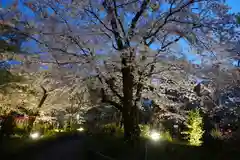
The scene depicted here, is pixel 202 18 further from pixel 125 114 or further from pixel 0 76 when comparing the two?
pixel 0 76

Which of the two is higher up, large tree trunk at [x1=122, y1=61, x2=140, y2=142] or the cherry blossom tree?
the cherry blossom tree

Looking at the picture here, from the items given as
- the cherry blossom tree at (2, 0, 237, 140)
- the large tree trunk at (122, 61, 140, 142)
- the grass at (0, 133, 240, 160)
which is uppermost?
the cherry blossom tree at (2, 0, 237, 140)

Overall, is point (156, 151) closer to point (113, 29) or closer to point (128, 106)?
point (128, 106)

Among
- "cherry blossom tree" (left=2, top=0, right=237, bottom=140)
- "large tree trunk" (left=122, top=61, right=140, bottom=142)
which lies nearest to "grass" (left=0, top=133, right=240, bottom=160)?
"large tree trunk" (left=122, top=61, right=140, bottom=142)

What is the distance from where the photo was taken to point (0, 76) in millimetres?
10500

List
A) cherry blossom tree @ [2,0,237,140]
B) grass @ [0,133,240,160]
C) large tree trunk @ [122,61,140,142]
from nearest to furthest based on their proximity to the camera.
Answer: cherry blossom tree @ [2,0,237,140] < grass @ [0,133,240,160] < large tree trunk @ [122,61,140,142]

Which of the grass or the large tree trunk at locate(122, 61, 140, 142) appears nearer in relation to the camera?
the grass

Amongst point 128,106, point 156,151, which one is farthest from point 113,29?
point 156,151

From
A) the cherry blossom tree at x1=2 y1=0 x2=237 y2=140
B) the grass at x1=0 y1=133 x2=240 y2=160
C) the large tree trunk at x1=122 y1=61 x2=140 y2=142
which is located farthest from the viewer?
the large tree trunk at x1=122 y1=61 x2=140 y2=142

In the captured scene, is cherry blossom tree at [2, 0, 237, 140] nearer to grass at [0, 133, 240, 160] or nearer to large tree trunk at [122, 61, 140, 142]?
large tree trunk at [122, 61, 140, 142]

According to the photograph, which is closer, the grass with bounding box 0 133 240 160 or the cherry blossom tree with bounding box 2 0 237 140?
the cherry blossom tree with bounding box 2 0 237 140

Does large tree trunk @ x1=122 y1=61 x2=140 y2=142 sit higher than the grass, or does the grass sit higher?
large tree trunk @ x1=122 y1=61 x2=140 y2=142

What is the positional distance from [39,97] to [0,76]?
223 inches

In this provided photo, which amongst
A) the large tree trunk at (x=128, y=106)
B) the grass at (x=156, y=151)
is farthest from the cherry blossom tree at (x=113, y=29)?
the grass at (x=156, y=151)
